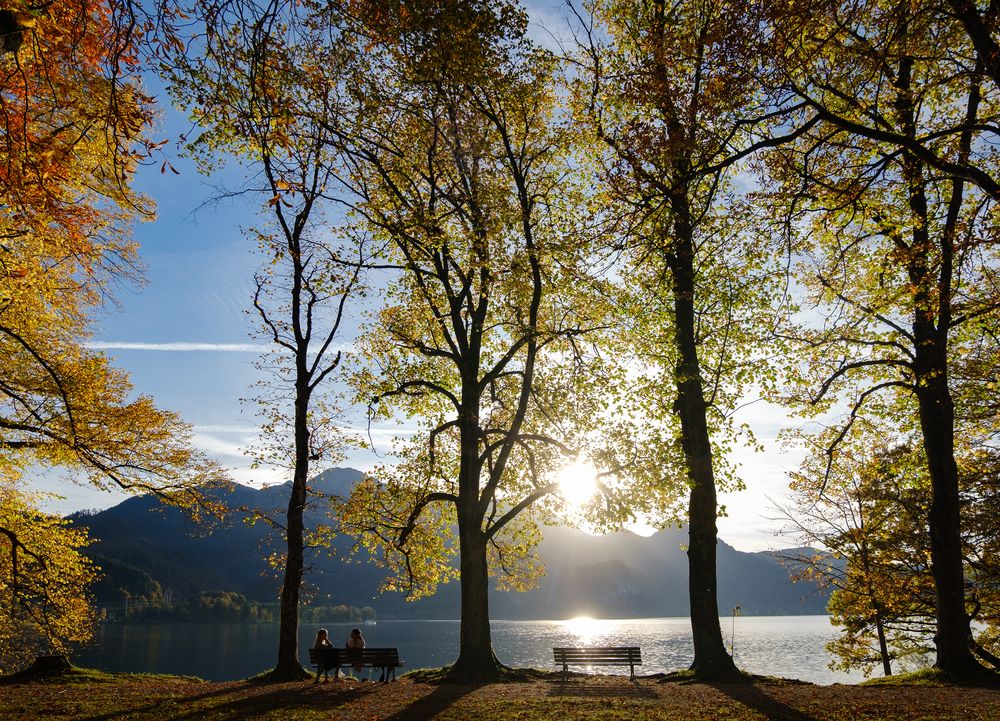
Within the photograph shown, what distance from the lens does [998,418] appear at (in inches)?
715

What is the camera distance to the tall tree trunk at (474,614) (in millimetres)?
17125

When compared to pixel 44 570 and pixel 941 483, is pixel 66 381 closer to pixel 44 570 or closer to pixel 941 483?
pixel 44 570

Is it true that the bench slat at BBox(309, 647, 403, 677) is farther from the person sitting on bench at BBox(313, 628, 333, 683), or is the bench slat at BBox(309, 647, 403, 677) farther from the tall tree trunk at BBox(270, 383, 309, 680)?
the tall tree trunk at BBox(270, 383, 309, 680)

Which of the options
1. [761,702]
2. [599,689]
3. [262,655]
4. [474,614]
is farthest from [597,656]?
[262,655]

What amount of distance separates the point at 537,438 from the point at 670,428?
13.6ft

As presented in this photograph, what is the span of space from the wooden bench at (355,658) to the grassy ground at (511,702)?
109 centimetres

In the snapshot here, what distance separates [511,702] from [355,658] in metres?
7.19

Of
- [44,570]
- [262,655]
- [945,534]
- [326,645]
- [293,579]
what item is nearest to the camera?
[945,534]

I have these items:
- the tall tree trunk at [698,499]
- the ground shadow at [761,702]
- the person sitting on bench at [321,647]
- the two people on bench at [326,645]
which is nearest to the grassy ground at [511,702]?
the ground shadow at [761,702]

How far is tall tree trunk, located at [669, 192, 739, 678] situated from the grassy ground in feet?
4.52

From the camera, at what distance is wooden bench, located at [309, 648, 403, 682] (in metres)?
16.7

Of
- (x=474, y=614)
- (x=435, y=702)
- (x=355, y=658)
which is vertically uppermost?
(x=474, y=614)

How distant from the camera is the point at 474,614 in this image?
58.0ft

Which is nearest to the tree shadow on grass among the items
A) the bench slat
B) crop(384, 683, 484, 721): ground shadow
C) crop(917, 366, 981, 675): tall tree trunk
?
crop(384, 683, 484, 721): ground shadow
